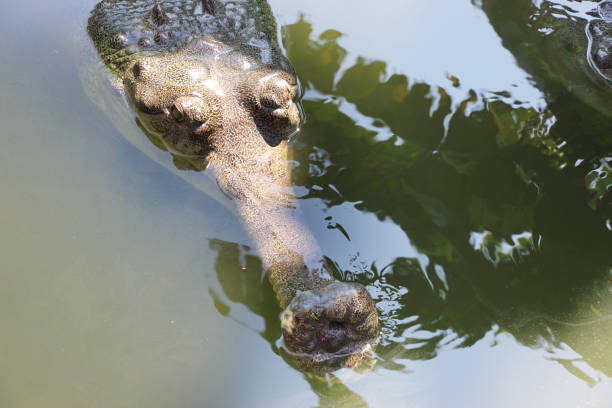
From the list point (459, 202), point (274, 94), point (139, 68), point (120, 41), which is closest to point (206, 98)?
point (274, 94)

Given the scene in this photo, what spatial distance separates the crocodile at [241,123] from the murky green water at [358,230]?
0.19m

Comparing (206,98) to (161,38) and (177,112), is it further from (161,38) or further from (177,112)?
(161,38)

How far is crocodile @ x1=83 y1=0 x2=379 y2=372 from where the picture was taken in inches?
106

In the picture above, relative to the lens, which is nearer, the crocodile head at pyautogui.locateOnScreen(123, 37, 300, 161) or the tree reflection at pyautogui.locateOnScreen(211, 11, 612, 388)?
the tree reflection at pyautogui.locateOnScreen(211, 11, 612, 388)

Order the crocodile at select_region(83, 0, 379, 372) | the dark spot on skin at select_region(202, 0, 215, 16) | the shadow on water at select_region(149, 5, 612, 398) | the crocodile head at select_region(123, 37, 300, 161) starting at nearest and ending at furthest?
the crocodile at select_region(83, 0, 379, 372) → the shadow on water at select_region(149, 5, 612, 398) → the crocodile head at select_region(123, 37, 300, 161) → the dark spot on skin at select_region(202, 0, 215, 16)

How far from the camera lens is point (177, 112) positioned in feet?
10.4

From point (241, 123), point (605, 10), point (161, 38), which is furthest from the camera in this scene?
point (605, 10)

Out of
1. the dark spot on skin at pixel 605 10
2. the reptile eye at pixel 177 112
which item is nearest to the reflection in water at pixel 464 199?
the reptile eye at pixel 177 112

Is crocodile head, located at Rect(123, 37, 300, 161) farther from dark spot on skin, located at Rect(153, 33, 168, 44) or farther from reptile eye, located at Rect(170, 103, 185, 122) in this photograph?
dark spot on skin, located at Rect(153, 33, 168, 44)

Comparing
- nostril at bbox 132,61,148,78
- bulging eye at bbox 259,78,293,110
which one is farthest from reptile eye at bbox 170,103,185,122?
bulging eye at bbox 259,78,293,110

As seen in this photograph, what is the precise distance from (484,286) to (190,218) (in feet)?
6.15

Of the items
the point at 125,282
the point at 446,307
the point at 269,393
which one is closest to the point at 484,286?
the point at 446,307

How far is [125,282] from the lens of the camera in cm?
328

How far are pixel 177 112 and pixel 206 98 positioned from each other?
0.65 feet
